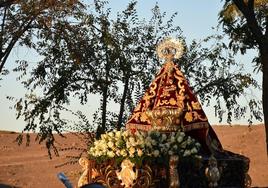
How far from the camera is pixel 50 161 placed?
4553 cm

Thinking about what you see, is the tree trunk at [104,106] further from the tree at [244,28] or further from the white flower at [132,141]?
the white flower at [132,141]

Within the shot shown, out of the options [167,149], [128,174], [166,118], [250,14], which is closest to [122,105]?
[250,14]

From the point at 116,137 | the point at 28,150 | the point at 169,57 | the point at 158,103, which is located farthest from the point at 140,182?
the point at 28,150

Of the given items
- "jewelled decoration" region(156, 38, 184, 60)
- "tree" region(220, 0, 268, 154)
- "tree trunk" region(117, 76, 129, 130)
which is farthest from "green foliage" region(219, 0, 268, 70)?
"jewelled decoration" region(156, 38, 184, 60)

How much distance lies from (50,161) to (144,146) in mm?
36983

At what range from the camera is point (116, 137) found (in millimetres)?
9953

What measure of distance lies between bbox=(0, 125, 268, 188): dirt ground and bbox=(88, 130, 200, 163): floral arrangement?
1608cm

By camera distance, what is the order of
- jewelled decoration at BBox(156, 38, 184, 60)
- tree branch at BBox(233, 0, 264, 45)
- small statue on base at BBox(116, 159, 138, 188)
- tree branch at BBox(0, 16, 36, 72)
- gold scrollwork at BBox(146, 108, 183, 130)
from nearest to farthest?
small statue on base at BBox(116, 159, 138, 188)
gold scrollwork at BBox(146, 108, 183, 130)
jewelled decoration at BBox(156, 38, 184, 60)
tree branch at BBox(0, 16, 36, 72)
tree branch at BBox(233, 0, 264, 45)

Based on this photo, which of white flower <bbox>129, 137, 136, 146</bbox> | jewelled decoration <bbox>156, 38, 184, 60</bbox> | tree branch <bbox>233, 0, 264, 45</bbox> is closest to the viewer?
white flower <bbox>129, 137, 136, 146</bbox>

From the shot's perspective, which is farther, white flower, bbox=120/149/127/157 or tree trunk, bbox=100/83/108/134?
tree trunk, bbox=100/83/108/134

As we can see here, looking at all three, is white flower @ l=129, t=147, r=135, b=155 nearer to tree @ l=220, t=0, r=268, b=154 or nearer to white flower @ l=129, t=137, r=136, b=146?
white flower @ l=129, t=137, r=136, b=146

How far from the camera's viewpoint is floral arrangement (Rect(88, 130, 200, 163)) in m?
9.37

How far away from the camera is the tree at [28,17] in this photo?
1631 cm

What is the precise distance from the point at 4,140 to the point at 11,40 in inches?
1753
